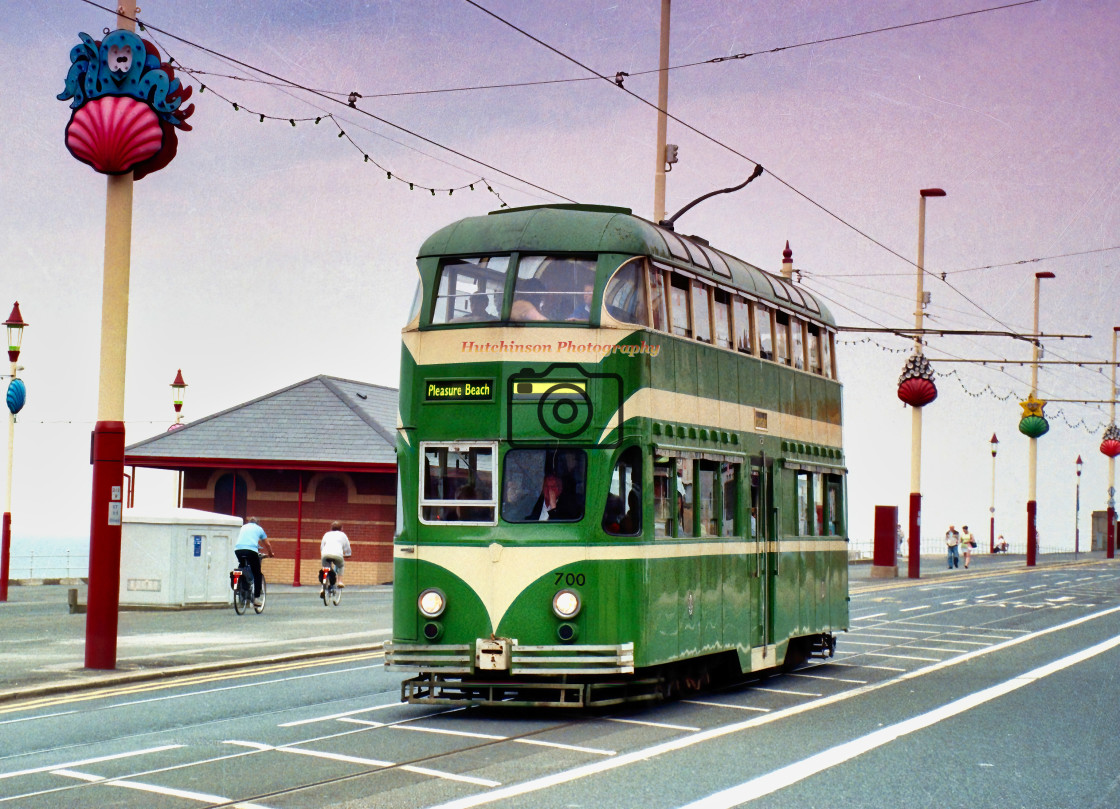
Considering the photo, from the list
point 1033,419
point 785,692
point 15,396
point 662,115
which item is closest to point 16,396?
point 15,396

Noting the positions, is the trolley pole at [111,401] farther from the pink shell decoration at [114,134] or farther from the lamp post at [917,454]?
the lamp post at [917,454]

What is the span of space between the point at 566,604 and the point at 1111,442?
7381cm

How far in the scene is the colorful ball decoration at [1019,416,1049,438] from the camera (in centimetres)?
6116

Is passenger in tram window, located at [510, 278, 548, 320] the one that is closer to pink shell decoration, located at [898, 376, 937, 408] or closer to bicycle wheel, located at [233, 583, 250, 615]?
bicycle wheel, located at [233, 583, 250, 615]

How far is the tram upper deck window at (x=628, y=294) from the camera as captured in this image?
13961mm

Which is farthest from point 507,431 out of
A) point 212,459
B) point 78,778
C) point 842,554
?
point 212,459

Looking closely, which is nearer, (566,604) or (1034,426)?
(566,604)

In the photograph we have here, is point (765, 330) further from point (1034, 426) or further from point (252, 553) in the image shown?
point (1034, 426)

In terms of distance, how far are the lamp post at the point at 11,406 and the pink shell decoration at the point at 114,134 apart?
53.1ft

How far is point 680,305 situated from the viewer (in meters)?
15.0

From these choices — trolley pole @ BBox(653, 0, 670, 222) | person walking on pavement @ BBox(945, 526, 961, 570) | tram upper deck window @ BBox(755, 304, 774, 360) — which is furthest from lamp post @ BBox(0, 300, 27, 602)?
person walking on pavement @ BBox(945, 526, 961, 570)

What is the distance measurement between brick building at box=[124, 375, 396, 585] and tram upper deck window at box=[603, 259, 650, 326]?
28.7m

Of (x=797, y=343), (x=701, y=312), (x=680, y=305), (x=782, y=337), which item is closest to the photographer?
(x=680, y=305)

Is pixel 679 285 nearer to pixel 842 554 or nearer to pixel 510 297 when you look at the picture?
pixel 510 297
